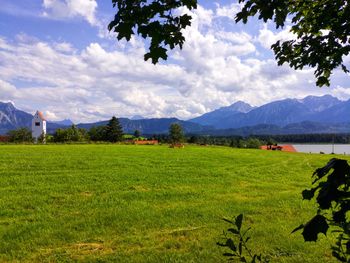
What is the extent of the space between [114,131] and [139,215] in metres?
106

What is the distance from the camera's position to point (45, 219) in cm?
1165

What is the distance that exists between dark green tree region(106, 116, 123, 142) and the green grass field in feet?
308

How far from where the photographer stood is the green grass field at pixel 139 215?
8.88 m

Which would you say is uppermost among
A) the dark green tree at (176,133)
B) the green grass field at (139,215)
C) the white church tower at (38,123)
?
the white church tower at (38,123)

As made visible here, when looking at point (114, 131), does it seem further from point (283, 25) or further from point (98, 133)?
point (283, 25)

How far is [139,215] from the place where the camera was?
1224 cm

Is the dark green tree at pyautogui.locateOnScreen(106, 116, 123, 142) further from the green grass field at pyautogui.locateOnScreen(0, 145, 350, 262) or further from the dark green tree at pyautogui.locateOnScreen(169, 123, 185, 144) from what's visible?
the green grass field at pyautogui.locateOnScreen(0, 145, 350, 262)

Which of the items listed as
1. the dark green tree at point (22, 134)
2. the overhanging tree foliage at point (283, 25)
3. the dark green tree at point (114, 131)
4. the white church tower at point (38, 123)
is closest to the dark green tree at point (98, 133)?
the dark green tree at point (114, 131)

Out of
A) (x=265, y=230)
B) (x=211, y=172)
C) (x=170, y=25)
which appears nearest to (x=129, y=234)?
(x=265, y=230)

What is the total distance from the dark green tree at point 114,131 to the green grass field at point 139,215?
93.8 m

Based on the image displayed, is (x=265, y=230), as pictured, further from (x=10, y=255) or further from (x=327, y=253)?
(x=10, y=255)

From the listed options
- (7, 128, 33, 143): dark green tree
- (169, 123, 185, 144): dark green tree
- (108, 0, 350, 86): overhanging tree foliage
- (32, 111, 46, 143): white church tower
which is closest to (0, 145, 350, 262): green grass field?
Answer: (108, 0, 350, 86): overhanging tree foliage

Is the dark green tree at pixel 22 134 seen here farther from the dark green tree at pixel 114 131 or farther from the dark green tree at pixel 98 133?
the dark green tree at pixel 114 131

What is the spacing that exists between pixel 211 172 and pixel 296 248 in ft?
49.5
